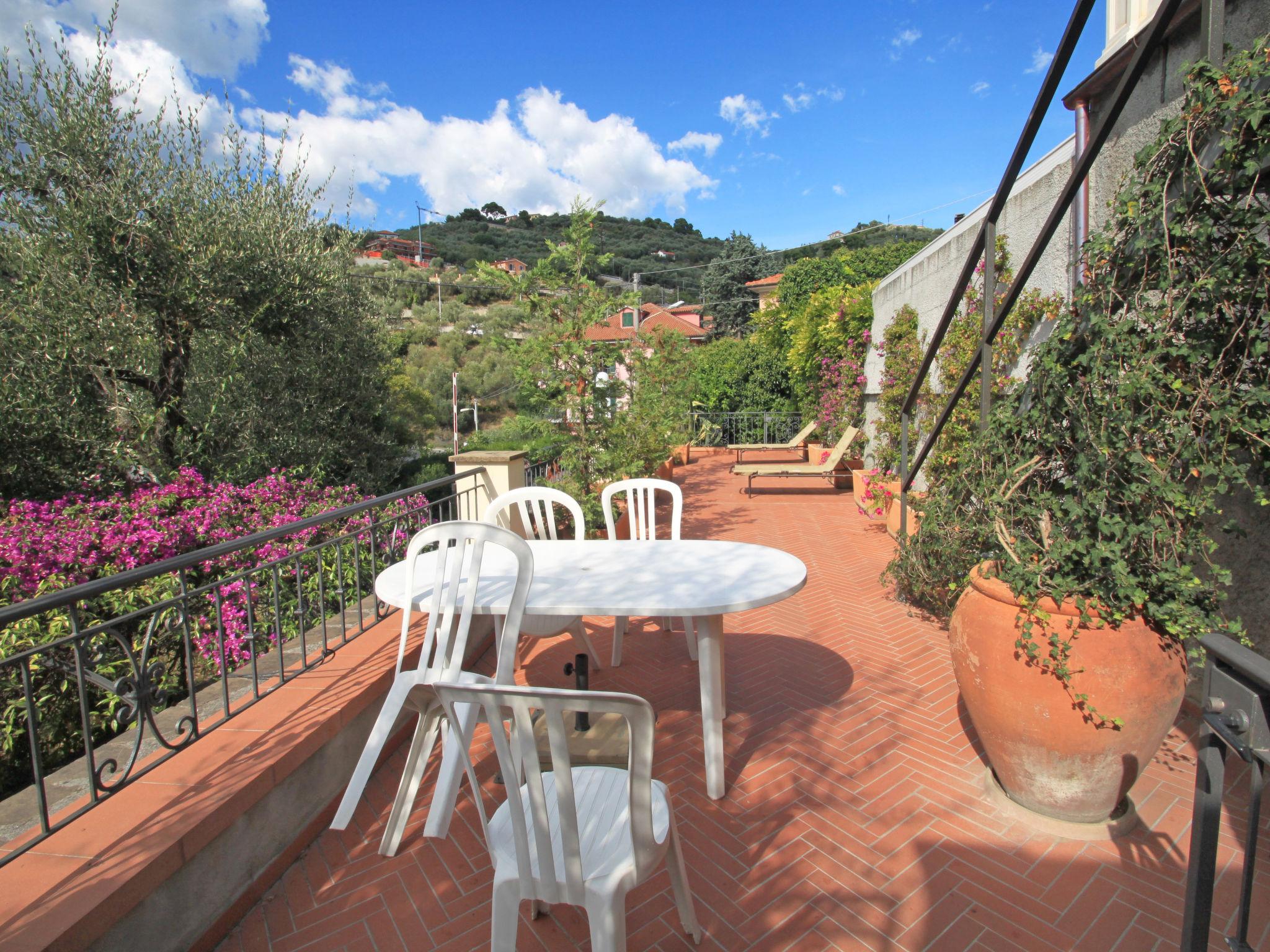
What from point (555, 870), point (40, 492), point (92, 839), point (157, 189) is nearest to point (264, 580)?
point (40, 492)

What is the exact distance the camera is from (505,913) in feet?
4.86

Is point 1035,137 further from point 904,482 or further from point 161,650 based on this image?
point 161,650

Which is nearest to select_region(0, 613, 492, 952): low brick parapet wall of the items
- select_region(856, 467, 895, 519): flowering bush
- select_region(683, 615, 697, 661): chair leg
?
select_region(683, 615, 697, 661): chair leg

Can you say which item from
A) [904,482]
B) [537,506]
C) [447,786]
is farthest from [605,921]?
[904,482]

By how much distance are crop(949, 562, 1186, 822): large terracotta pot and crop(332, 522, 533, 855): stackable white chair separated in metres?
1.54

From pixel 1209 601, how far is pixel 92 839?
126 inches

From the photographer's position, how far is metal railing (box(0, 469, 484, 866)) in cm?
184

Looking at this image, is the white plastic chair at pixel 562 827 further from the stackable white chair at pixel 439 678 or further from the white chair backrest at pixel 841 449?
the white chair backrest at pixel 841 449

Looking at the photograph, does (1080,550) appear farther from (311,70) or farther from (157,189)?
(311,70)

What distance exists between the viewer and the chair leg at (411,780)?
2211 mm

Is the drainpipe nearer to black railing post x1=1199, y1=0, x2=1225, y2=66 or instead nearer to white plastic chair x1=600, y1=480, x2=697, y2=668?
black railing post x1=1199, y1=0, x2=1225, y2=66

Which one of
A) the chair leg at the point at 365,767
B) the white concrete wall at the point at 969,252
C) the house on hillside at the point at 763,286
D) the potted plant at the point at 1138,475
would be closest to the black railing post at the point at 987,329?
the white concrete wall at the point at 969,252

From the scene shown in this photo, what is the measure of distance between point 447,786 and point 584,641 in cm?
123

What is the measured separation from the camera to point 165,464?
6520 mm
